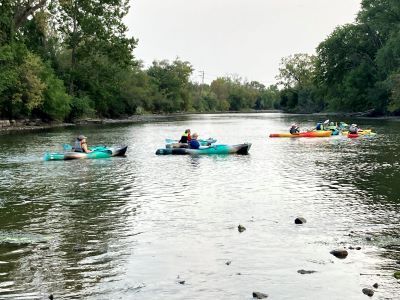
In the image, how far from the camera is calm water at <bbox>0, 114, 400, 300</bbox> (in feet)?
30.2

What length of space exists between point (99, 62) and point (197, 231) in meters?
67.9

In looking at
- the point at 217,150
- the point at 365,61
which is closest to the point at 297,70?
the point at 365,61

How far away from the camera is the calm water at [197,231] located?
9.20 metres

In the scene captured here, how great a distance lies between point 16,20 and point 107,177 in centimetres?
2987

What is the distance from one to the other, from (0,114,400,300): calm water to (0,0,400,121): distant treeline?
30559mm

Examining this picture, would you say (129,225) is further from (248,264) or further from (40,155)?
(40,155)

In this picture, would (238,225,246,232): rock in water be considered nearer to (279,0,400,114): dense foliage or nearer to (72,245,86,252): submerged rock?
(72,245,86,252): submerged rock

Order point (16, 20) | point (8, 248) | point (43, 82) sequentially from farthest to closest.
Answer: point (43, 82), point (16, 20), point (8, 248)

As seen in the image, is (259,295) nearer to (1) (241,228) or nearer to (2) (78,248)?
(1) (241,228)

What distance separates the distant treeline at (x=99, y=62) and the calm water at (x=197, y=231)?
3056cm

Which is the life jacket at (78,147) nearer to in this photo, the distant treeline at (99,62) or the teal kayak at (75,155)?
the teal kayak at (75,155)

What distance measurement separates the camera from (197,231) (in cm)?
1277

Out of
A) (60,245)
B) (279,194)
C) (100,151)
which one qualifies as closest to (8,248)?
(60,245)

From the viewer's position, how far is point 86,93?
81.7m
